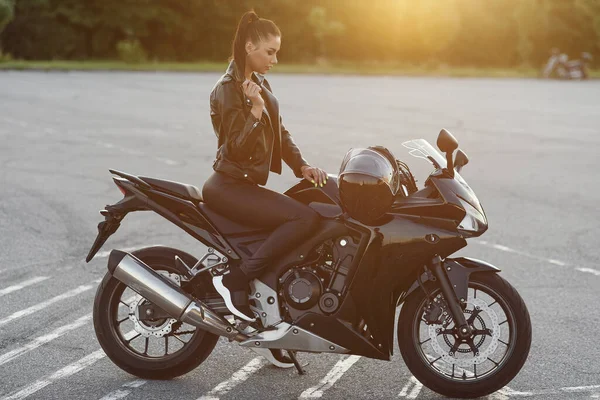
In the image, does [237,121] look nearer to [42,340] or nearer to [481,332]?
[481,332]

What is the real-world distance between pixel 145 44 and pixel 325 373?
54627mm

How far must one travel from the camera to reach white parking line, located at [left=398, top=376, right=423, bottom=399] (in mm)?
5234

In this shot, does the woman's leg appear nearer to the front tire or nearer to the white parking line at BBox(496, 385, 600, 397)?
the front tire

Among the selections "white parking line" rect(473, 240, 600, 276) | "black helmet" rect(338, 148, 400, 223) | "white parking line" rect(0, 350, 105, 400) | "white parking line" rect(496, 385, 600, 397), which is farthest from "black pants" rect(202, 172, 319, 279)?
"white parking line" rect(473, 240, 600, 276)

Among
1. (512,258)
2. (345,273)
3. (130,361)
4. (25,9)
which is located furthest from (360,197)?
(25,9)

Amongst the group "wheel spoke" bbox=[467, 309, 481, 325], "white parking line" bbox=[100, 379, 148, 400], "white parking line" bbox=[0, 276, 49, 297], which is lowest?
"white parking line" bbox=[0, 276, 49, 297]

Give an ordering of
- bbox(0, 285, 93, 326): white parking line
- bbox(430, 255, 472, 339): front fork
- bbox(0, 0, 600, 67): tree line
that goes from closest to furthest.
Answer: bbox(430, 255, 472, 339): front fork
bbox(0, 285, 93, 326): white parking line
bbox(0, 0, 600, 67): tree line

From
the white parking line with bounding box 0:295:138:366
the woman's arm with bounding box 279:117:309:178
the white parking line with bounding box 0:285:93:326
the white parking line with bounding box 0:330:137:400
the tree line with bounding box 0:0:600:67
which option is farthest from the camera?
the tree line with bounding box 0:0:600:67

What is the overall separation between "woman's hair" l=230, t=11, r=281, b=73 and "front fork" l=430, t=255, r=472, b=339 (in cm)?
143

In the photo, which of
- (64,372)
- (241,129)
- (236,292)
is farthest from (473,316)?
(64,372)

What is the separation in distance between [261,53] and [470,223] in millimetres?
1376

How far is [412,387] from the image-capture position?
211 inches

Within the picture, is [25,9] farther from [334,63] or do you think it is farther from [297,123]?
[297,123]

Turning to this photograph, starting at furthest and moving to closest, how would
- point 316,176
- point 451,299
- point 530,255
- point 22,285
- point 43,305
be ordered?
point 530,255 < point 22,285 < point 43,305 < point 316,176 < point 451,299
